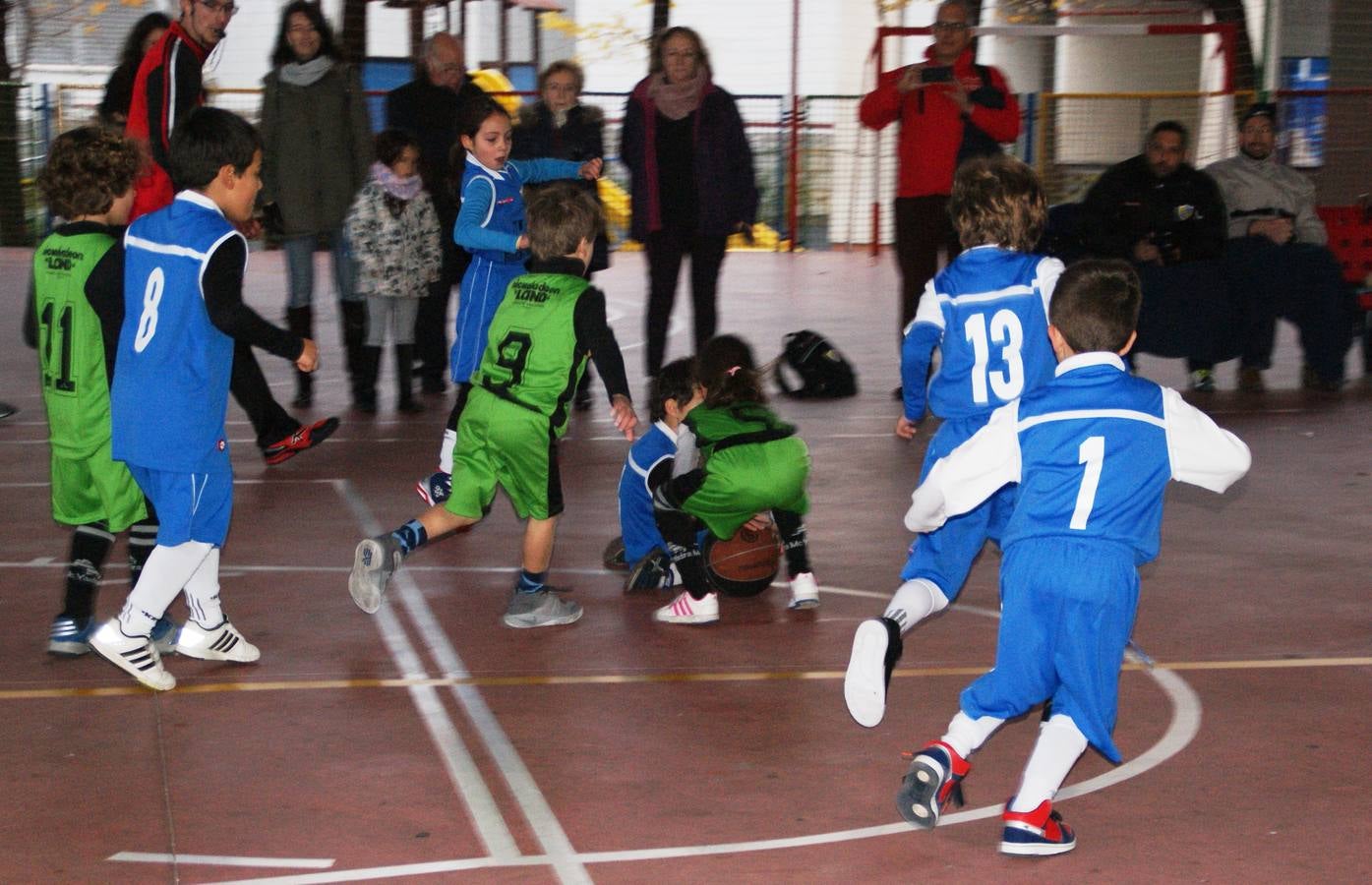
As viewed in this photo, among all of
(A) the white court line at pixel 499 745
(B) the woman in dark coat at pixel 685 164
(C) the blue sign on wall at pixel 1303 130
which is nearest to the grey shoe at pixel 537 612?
(A) the white court line at pixel 499 745

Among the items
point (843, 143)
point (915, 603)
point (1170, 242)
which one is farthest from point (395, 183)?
point (843, 143)

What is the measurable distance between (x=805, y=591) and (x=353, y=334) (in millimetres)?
4801

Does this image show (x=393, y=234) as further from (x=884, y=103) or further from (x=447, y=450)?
(x=884, y=103)

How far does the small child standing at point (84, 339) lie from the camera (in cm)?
523

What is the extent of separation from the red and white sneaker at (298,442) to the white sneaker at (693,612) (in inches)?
115

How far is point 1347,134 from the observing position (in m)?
16.3

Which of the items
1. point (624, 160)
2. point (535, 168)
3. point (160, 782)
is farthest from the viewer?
point (624, 160)

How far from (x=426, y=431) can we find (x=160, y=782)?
520 cm

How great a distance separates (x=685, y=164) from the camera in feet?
33.5

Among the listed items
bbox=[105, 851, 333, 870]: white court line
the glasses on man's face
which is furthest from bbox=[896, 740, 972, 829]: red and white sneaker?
the glasses on man's face

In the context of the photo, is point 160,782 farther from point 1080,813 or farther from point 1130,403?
point 1130,403

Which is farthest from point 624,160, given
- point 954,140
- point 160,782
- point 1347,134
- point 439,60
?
point 1347,134

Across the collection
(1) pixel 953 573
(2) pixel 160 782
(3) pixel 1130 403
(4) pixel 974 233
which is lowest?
(2) pixel 160 782

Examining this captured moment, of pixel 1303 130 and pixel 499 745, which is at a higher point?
pixel 1303 130
